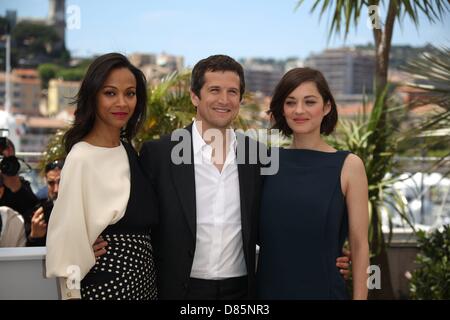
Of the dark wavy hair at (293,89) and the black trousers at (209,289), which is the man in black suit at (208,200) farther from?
the dark wavy hair at (293,89)

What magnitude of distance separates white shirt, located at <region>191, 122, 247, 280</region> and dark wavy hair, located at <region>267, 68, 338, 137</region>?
0.34m

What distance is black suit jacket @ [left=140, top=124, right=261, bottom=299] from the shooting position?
239cm

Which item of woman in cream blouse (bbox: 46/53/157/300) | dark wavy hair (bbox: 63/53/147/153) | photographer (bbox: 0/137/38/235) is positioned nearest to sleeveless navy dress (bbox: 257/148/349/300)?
woman in cream blouse (bbox: 46/53/157/300)

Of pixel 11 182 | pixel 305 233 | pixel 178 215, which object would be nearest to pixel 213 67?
pixel 178 215

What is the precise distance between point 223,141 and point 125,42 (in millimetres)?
1072

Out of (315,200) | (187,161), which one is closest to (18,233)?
(187,161)

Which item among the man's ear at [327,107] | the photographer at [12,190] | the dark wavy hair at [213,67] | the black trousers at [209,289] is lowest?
the black trousers at [209,289]

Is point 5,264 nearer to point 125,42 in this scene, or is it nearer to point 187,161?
point 187,161

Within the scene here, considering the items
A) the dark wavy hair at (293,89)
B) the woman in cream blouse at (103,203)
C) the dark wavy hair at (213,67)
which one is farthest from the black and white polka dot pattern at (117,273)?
the dark wavy hair at (293,89)

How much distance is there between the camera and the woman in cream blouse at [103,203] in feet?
Result: 7.44

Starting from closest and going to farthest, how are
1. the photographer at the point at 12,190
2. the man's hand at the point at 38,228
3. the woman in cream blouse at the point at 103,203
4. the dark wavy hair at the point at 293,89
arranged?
the woman in cream blouse at the point at 103,203, the dark wavy hair at the point at 293,89, the man's hand at the point at 38,228, the photographer at the point at 12,190

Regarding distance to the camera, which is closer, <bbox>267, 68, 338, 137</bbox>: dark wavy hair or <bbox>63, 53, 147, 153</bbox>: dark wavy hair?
<bbox>63, 53, 147, 153</bbox>: dark wavy hair

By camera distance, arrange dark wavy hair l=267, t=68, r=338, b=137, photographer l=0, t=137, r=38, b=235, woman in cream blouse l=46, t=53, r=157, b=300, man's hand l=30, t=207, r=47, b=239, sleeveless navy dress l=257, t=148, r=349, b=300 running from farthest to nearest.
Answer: photographer l=0, t=137, r=38, b=235 < man's hand l=30, t=207, r=47, b=239 < dark wavy hair l=267, t=68, r=338, b=137 < sleeveless navy dress l=257, t=148, r=349, b=300 < woman in cream blouse l=46, t=53, r=157, b=300

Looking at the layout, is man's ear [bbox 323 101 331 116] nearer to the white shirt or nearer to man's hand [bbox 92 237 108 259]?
the white shirt
